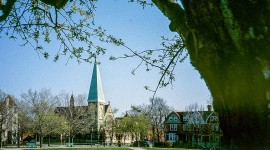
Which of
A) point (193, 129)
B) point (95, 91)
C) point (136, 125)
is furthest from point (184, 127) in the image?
point (95, 91)

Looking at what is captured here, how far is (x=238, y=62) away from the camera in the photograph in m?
1.93

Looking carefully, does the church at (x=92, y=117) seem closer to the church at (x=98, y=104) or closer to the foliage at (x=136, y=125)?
the church at (x=98, y=104)

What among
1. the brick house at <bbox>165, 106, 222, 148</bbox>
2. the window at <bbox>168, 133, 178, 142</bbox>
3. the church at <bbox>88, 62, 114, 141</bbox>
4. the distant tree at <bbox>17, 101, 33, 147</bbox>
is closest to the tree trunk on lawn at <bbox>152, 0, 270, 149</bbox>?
the brick house at <bbox>165, 106, 222, 148</bbox>

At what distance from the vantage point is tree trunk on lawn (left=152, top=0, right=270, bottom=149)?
1.90m

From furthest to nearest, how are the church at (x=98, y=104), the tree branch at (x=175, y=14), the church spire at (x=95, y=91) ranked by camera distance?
the church spire at (x=95, y=91) → the church at (x=98, y=104) → the tree branch at (x=175, y=14)

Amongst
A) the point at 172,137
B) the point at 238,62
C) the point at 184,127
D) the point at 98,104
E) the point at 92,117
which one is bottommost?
the point at 172,137

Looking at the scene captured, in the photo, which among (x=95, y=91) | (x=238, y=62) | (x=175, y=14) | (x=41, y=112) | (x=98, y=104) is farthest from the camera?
(x=98, y=104)

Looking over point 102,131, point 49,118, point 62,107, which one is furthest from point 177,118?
point 49,118

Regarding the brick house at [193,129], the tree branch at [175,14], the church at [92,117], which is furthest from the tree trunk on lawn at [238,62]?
the church at [92,117]

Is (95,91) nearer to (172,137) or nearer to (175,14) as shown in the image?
(172,137)

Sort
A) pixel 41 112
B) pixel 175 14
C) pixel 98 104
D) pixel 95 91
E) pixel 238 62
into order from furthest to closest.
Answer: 1. pixel 98 104
2. pixel 95 91
3. pixel 41 112
4. pixel 175 14
5. pixel 238 62

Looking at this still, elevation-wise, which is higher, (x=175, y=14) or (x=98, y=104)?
(x=98, y=104)

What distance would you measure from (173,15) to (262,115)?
3.82 feet

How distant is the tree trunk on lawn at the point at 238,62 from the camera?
6.23 feet
